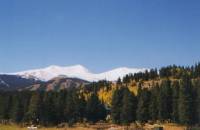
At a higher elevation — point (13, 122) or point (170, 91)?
point (170, 91)

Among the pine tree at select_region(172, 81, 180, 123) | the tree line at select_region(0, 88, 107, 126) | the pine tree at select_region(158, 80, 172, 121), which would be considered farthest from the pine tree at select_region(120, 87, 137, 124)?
the tree line at select_region(0, 88, 107, 126)

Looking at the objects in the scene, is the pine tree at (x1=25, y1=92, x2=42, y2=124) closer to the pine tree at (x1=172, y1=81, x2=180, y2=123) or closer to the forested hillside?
the forested hillside

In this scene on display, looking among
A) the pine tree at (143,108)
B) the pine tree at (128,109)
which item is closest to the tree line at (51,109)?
the pine tree at (128,109)

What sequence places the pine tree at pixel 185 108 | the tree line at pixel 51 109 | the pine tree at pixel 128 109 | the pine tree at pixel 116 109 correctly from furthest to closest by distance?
the tree line at pixel 51 109
the pine tree at pixel 116 109
the pine tree at pixel 128 109
the pine tree at pixel 185 108

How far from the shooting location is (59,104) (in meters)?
172

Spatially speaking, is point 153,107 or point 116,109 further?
point 116,109

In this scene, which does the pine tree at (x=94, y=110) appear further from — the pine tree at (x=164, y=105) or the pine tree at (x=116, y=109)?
the pine tree at (x=164, y=105)

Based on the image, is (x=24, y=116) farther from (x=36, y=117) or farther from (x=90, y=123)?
(x=90, y=123)

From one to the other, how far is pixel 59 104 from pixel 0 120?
30.8 metres

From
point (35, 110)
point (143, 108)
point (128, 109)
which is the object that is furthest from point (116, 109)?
point (35, 110)

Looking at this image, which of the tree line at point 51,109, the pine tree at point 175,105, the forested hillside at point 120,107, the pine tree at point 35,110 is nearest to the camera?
the forested hillside at point 120,107

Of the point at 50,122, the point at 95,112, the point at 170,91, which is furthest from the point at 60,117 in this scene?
the point at 170,91

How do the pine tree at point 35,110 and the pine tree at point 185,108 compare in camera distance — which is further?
the pine tree at point 35,110

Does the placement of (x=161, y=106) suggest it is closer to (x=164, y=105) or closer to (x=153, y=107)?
(x=164, y=105)
